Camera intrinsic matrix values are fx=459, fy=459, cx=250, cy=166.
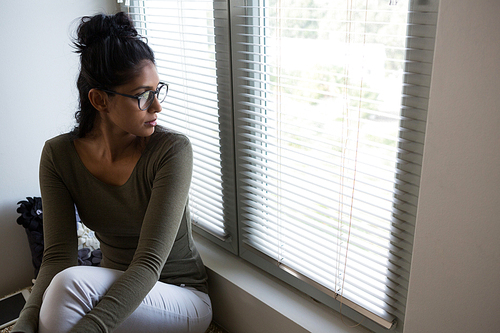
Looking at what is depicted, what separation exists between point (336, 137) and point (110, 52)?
66 centimetres

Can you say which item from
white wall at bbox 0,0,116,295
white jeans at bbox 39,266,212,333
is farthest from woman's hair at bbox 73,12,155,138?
white wall at bbox 0,0,116,295

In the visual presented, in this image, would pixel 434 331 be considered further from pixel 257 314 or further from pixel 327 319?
pixel 257 314

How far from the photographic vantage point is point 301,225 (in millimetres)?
1473

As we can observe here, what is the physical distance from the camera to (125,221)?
57.6 inches

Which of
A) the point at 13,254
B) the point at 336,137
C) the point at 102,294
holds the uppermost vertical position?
the point at 336,137

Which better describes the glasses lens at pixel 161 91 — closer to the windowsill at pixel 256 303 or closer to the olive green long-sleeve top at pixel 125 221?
the olive green long-sleeve top at pixel 125 221

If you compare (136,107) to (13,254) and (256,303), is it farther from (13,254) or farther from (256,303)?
(13,254)

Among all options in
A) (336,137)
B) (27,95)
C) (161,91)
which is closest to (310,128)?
(336,137)

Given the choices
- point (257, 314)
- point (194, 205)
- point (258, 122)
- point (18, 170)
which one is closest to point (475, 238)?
point (258, 122)

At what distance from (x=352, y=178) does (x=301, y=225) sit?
0.30 metres

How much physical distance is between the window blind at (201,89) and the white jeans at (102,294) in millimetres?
391

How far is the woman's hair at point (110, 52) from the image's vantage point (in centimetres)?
125

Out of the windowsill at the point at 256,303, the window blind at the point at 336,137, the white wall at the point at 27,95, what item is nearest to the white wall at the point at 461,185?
the window blind at the point at 336,137

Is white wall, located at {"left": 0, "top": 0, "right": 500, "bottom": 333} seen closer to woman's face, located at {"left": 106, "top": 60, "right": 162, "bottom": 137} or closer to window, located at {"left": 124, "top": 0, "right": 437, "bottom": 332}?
window, located at {"left": 124, "top": 0, "right": 437, "bottom": 332}
